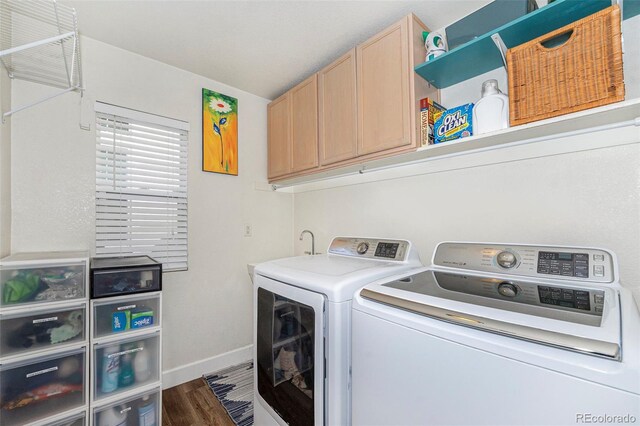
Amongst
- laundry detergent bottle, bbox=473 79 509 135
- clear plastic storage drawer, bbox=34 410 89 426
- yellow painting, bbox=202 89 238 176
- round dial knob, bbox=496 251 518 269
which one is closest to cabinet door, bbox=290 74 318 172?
yellow painting, bbox=202 89 238 176

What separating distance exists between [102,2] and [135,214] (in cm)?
132

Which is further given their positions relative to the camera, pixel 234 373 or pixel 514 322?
pixel 234 373

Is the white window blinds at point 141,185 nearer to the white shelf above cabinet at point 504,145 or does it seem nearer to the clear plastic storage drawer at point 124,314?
the clear plastic storage drawer at point 124,314

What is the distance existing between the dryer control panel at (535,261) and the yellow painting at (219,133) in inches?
76.6

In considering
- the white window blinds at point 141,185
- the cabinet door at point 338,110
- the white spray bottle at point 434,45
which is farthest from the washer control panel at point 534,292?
the white window blinds at point 141,185

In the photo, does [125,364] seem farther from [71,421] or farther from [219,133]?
[219,133]

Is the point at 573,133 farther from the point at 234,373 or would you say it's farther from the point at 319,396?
the point at 234,373

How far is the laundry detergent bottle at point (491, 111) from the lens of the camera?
4.14ft

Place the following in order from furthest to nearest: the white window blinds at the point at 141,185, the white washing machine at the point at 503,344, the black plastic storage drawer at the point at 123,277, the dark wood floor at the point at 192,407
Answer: the white window blinds at the point at 141,185, the dark wood floor at the point at 192,407, the black plastic storage drawer at the point at 123,277, the white washing machine at the point at 503,344

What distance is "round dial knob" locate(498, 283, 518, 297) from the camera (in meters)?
0.95

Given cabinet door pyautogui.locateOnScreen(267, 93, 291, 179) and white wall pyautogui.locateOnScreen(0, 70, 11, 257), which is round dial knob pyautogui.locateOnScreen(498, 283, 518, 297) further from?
white wall pyautogui.locateOnScreen(0, 70, 11, 257)

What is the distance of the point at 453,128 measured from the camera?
142 centimetres

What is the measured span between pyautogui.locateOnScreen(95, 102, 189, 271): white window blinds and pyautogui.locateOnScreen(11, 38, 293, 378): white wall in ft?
0.20

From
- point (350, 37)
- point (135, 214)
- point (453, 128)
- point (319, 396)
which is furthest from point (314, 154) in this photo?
point (319, 396)
